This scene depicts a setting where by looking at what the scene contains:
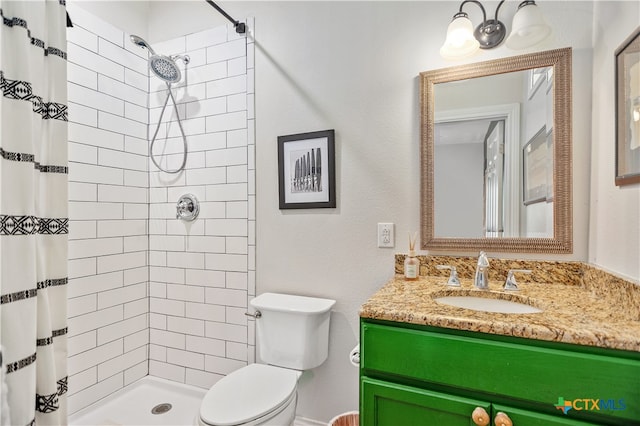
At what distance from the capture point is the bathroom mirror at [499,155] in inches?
54.2

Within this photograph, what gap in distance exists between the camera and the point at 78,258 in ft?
6.07

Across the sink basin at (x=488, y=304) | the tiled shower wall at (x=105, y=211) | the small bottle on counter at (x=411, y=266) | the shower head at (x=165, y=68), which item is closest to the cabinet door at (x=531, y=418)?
the sink basin at (x=488, y=304)

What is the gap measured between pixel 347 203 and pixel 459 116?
668 mm

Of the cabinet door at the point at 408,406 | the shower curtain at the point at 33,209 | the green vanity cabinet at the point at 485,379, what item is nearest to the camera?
the green vanity cabinet at the point at 485,379

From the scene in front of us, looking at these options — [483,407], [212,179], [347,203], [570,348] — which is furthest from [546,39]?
[212,179]

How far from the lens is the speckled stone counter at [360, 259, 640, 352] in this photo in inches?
33.8

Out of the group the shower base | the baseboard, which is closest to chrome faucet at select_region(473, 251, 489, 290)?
the baseboard

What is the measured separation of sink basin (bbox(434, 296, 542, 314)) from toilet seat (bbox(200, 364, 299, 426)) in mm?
776

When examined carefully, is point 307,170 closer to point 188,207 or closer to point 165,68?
point 188,207

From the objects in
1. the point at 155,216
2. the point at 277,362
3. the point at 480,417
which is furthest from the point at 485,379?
the point at 155,216

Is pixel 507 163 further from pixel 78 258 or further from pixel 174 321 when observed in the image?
pixel 78 258

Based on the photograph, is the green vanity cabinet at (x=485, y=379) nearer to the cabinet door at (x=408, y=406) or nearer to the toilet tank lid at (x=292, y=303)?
the cabinet door at (x=408, y=406)

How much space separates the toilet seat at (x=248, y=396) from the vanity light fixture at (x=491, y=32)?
1633mm

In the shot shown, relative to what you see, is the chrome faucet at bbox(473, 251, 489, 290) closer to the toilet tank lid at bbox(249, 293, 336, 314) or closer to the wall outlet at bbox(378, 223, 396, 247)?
the wall outlet at bbox(378, 223, 396, 247)
